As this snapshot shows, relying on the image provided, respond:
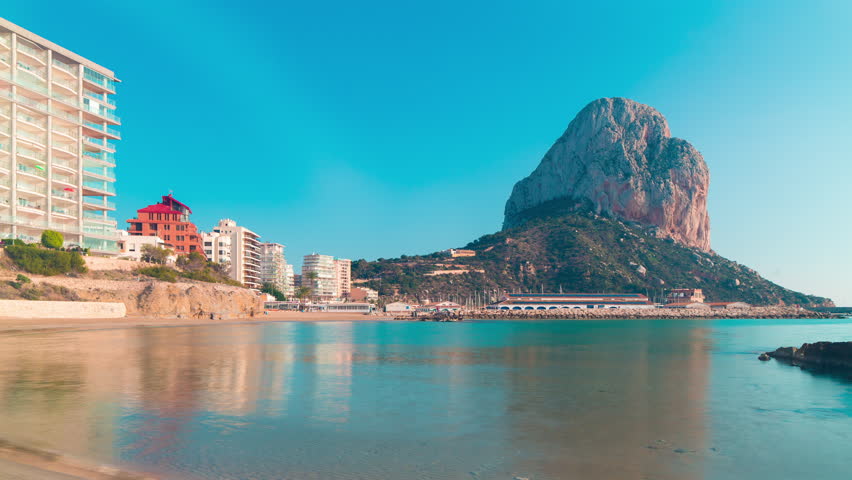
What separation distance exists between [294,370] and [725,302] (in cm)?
17023

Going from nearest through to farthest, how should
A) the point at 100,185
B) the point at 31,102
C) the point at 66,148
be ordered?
the point at 31,102
the point at 66,148
the point at 100,185

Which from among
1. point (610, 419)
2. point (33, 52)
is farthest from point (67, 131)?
point (610, 419)

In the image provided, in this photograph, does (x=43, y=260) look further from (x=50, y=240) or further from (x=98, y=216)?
(x=98, y=216)

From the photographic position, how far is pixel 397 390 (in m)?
19.9

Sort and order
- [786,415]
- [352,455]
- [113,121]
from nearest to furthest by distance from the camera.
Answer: [352,455] → [786,415] → [113,121]

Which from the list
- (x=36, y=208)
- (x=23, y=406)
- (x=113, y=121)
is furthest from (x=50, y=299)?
(x=23, y=406)

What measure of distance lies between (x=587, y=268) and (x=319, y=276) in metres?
90.4

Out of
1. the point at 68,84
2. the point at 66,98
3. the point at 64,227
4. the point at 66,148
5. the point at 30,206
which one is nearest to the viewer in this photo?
the point at 30,206

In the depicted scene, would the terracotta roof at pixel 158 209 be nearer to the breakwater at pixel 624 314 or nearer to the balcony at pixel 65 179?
the balcony at pixel 65 179

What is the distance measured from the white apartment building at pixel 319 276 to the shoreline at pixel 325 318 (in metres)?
→ 51.2

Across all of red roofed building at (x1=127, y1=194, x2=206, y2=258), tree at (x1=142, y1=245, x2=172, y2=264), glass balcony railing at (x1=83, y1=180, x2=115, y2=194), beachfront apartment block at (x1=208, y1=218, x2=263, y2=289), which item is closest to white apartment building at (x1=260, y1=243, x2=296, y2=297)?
beachfront apartment block at (x1=208, y1=218, x2=263, y2=289)

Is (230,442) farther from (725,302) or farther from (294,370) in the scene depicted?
(725,302)

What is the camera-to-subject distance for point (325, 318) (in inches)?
4395

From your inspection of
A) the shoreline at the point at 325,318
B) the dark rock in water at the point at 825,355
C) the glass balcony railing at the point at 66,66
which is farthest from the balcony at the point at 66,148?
the dark rock in water at the point at 825,355
